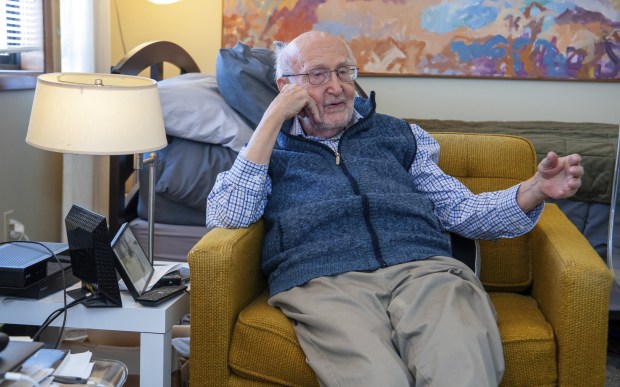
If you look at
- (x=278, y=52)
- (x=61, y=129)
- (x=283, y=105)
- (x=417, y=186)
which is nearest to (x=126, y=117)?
(x=61, y=129)

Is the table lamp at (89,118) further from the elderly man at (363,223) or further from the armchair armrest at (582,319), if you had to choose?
the armchair armrest at (582,319)

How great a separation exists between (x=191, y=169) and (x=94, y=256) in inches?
39.8

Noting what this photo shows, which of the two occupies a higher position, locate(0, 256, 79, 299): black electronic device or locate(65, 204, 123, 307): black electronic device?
locate(65, 204, 123, 307): black electronic device

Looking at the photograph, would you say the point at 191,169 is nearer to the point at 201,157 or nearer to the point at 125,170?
the point at 201,157

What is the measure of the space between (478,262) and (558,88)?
2524mm

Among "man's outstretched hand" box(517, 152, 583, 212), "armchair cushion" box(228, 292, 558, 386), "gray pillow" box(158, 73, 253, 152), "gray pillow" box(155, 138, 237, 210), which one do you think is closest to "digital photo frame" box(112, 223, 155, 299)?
"armchair cushion" box(228, 292, 558, 386)

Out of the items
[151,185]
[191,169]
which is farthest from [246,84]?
[151,185]

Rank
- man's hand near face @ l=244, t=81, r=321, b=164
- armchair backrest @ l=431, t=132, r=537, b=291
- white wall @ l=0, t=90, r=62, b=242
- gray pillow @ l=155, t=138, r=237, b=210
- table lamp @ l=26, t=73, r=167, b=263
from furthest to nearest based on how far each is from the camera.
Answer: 1. gray pillow @ l=155, t=138, r=237, b=210
2. white wall @ l=0, t=90, r=62, b=242
3. armchair backrest @ l=431, t=132, r=537, b=291
4. man's hand near face @ l=244, t=81, r=321, b=164
5. table lamp @ l=26, t=73, r=167, b=263

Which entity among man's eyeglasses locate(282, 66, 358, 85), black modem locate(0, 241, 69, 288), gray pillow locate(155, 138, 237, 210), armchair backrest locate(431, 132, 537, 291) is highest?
man's eyeglasses locate(282, 66, 358, 85)

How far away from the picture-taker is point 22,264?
1701 mm

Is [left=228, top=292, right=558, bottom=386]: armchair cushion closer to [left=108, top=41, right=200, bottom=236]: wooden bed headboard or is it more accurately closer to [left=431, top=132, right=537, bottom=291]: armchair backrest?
[left=431, top=132, right=537, bottom=291]: armchair backrest

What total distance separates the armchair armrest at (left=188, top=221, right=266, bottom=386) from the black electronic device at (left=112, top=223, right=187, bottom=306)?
14 cm

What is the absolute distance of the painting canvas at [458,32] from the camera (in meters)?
4.12

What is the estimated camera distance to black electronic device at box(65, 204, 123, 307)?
5.34 ft
